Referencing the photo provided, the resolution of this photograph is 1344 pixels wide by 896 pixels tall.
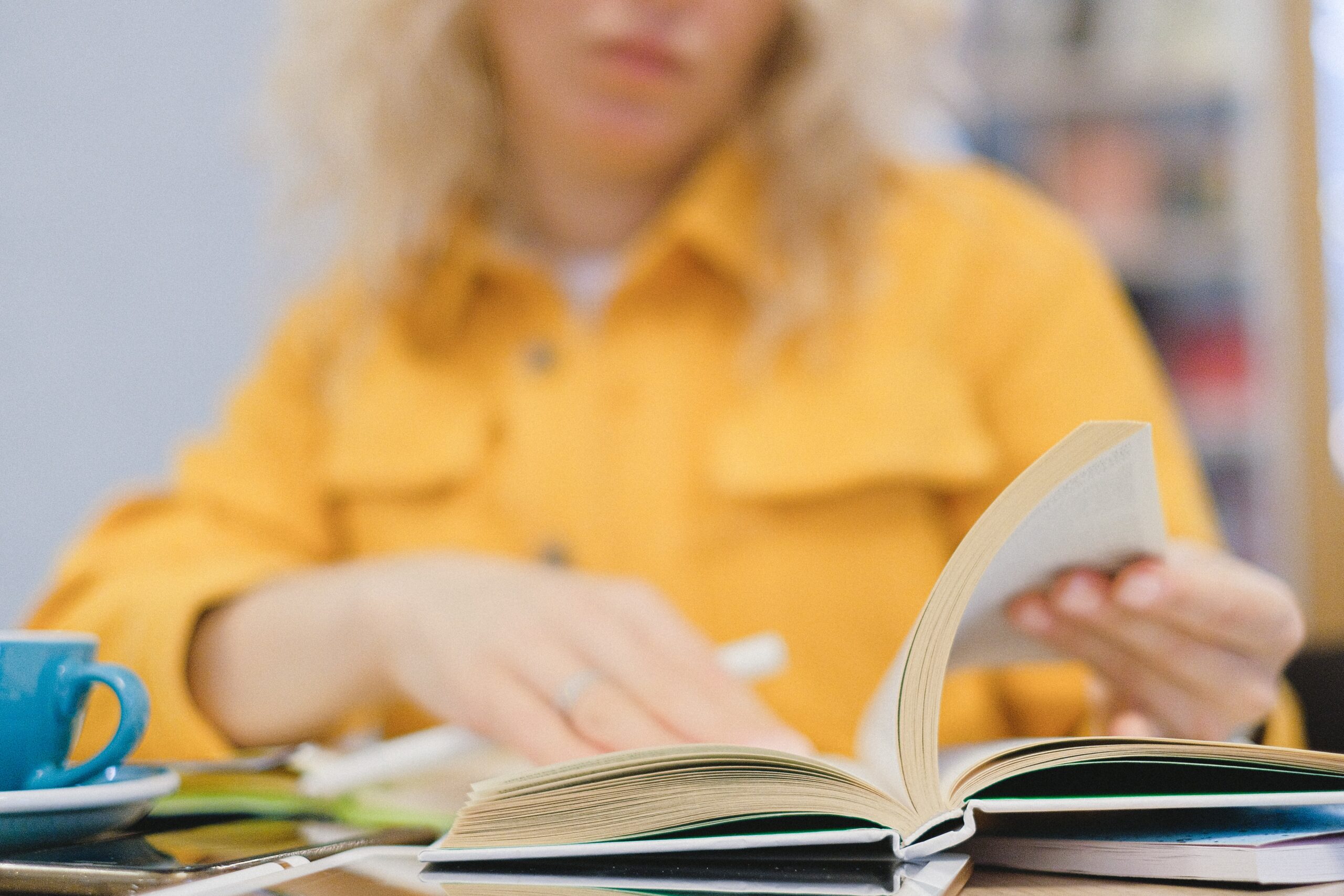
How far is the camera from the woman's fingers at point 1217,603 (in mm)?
392

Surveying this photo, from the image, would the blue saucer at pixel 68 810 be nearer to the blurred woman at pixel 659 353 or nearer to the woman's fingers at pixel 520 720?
the woman's fingers at pixel 520 720

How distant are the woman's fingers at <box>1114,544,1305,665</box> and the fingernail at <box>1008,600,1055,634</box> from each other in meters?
0.03

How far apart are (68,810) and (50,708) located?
0.06 m

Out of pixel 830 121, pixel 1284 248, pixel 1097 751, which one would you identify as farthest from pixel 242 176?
Answer: pixel 1284 248

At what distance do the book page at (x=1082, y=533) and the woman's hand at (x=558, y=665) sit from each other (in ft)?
0.32

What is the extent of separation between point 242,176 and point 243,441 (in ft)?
2.26

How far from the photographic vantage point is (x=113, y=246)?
138cm

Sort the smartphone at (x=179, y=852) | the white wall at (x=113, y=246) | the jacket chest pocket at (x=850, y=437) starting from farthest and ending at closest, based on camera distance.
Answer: the white wall at (x=113, y=246), the jacket chest pocket at (x=850, y=437), the smartphone at (x=179, y=852)

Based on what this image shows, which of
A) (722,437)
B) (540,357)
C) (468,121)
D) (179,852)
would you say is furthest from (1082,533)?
(468,121)

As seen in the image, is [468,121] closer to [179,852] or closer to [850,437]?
[850,437]

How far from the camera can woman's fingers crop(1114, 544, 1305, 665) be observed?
1.29 ft

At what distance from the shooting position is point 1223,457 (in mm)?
2074

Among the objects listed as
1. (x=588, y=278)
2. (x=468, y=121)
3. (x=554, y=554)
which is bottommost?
(x=554, y=554)

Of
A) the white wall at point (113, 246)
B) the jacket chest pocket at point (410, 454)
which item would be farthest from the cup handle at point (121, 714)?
the white wall at point (113, 246)
